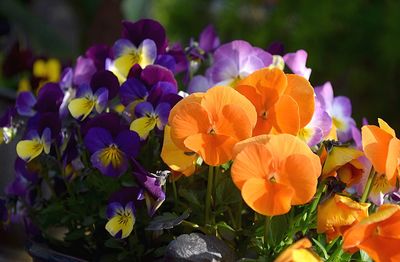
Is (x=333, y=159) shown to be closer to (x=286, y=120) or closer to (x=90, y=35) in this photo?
(x=286, y=120)

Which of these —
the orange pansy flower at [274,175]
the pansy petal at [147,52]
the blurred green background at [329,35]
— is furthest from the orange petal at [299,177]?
the blurred green background at [329,35]

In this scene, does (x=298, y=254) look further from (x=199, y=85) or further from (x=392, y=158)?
(x=199, y=85)

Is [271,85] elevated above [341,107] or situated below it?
above

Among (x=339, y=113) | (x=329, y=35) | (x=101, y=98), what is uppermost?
(x=101, y=98)

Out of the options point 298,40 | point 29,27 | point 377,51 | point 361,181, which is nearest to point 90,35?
point 29,27

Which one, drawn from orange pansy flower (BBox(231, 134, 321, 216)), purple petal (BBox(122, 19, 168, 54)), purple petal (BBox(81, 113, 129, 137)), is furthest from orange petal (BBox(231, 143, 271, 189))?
purple petal (BBox(122, 19, 168, 54))

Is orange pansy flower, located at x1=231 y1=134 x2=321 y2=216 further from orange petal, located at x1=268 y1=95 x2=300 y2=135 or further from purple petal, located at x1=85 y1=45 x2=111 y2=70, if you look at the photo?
purple petal, located at x1=85 y1=45 x2=111 y2=70

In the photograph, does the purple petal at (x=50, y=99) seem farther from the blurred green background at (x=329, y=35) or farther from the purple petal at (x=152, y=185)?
the blurred green background at (x=329, y=35)

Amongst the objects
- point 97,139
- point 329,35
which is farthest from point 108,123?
point 329,35
